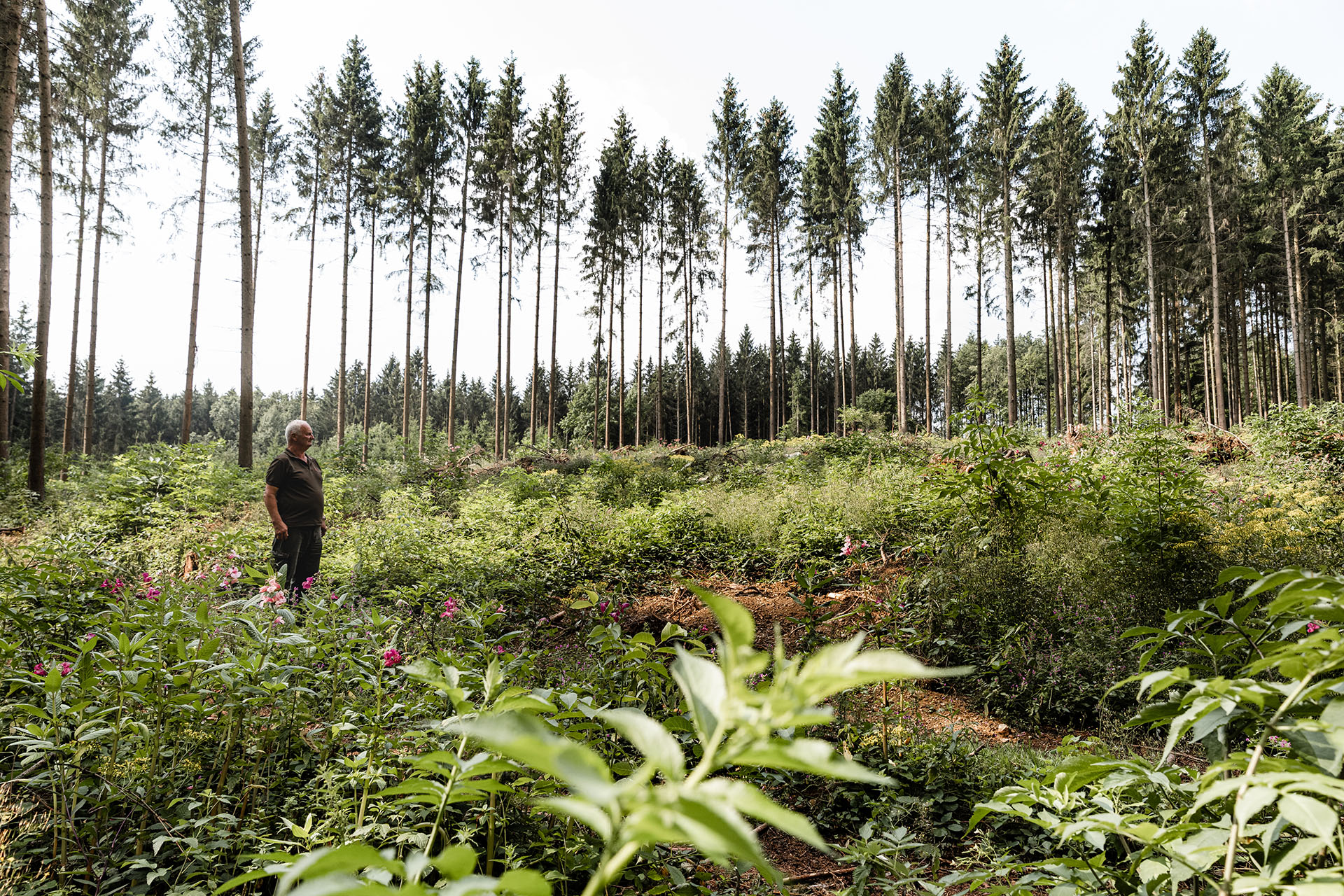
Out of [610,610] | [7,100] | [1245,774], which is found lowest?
[610,610]

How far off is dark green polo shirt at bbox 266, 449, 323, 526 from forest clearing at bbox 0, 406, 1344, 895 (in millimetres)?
577

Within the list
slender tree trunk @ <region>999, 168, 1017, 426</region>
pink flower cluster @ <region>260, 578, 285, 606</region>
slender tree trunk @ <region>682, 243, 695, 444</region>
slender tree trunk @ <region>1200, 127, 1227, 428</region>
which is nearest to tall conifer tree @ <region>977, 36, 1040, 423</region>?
slender tree trunk @ <region>999, 168, 1017, 426</region>

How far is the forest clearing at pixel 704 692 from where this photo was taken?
1.75ft

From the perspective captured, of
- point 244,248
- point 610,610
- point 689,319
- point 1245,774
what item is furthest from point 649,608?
point 689,319

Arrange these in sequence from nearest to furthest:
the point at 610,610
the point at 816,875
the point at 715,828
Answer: the point at 715,828, the point at 816,875, the point at 610,610

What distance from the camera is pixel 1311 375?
27797mm

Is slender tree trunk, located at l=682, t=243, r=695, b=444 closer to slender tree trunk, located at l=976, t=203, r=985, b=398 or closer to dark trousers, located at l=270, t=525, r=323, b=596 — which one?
slender tree trunk, located at l=976, t=203, r=985, b=398

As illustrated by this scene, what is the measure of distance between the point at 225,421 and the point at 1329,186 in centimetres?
8850

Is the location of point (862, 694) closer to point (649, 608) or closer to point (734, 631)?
point (649, 608)

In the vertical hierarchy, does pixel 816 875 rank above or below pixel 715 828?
below

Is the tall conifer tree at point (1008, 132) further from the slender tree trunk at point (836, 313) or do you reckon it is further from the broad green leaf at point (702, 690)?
the broad green leaf at point (702, 690)

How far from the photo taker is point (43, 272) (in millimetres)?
9656

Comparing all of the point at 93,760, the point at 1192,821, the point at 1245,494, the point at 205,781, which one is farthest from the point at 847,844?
the point at 1245,494

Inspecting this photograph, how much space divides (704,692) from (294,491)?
17.6 ft
